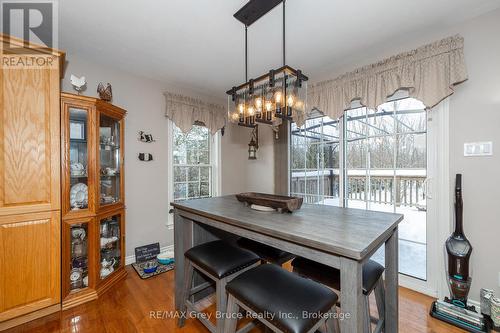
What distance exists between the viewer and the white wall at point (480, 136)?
181 centimetres

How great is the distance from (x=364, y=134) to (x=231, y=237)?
1942mm

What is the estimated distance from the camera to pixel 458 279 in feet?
5.97

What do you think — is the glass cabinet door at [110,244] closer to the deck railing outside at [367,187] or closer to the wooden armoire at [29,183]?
the wooden armoire at [29,183]

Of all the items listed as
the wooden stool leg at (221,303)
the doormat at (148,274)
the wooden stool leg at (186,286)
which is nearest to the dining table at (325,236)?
the wooden stool leg at (186,286)

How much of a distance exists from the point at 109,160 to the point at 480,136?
11.9ft

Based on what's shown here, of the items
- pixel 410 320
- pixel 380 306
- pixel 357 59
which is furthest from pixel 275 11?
pixel 410 320

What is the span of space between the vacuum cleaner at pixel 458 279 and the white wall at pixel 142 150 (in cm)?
313

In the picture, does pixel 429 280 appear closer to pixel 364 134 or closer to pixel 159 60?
pixel 364 134

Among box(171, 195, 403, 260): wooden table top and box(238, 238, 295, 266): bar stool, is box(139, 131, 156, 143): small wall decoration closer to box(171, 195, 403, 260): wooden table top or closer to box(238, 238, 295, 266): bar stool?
box(171, 195, 403, 260): wooden table top

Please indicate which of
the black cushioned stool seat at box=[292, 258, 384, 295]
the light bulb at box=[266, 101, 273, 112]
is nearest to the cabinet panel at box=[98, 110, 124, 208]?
the light bulb at box=[266, 101, 273, 112]

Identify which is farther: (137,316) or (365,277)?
(137,316)

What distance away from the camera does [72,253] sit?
7.00 feet

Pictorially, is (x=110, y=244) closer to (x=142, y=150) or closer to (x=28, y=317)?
(x=28, y=317)

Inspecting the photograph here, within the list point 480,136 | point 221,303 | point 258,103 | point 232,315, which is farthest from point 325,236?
point 480,136
